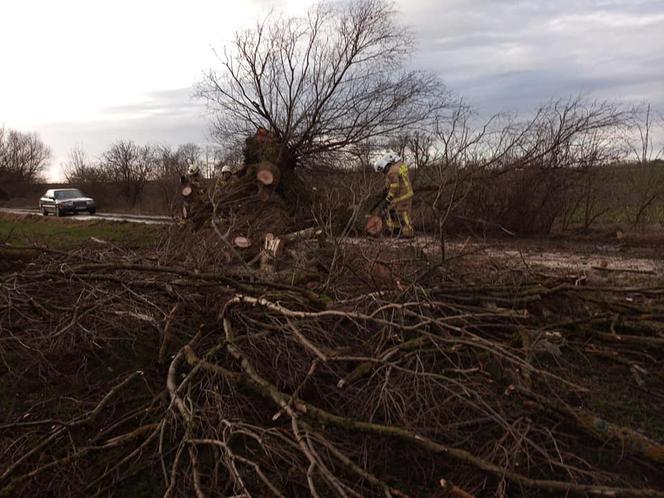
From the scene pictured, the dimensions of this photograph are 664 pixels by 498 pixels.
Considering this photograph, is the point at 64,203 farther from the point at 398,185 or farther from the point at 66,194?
the point at 398,185

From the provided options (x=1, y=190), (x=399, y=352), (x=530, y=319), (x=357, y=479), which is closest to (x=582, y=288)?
(x=530, y=319)

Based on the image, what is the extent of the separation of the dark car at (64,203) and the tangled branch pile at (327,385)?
2466cm

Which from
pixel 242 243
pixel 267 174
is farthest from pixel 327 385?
pixel 267 174

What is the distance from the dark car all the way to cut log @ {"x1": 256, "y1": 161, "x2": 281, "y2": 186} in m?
20.0

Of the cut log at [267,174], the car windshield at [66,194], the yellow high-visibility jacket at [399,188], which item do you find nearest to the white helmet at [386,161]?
the yellow high-visibility jacket at [399,188]

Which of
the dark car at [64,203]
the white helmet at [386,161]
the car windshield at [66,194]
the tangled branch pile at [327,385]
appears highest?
the white helmet at [386,161]

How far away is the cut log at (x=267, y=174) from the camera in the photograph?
10.5 metres

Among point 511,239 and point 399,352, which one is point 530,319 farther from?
point 511,239

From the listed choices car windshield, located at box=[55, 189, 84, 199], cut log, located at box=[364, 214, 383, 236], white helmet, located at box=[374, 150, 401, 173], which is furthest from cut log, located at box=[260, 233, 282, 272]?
car windshield, located at box=[55, 189, 84, 199]

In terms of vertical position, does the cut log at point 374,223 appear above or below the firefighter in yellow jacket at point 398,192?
below

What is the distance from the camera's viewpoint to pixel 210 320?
4.26 meters

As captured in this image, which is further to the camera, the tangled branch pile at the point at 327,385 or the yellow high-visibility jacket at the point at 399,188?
the yellow high-visibility jacket at the point at 399,188

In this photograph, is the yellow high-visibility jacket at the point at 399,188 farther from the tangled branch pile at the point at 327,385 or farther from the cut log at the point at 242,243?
the tangled branch pile at the point at 327,385

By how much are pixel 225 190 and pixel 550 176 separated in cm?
721
